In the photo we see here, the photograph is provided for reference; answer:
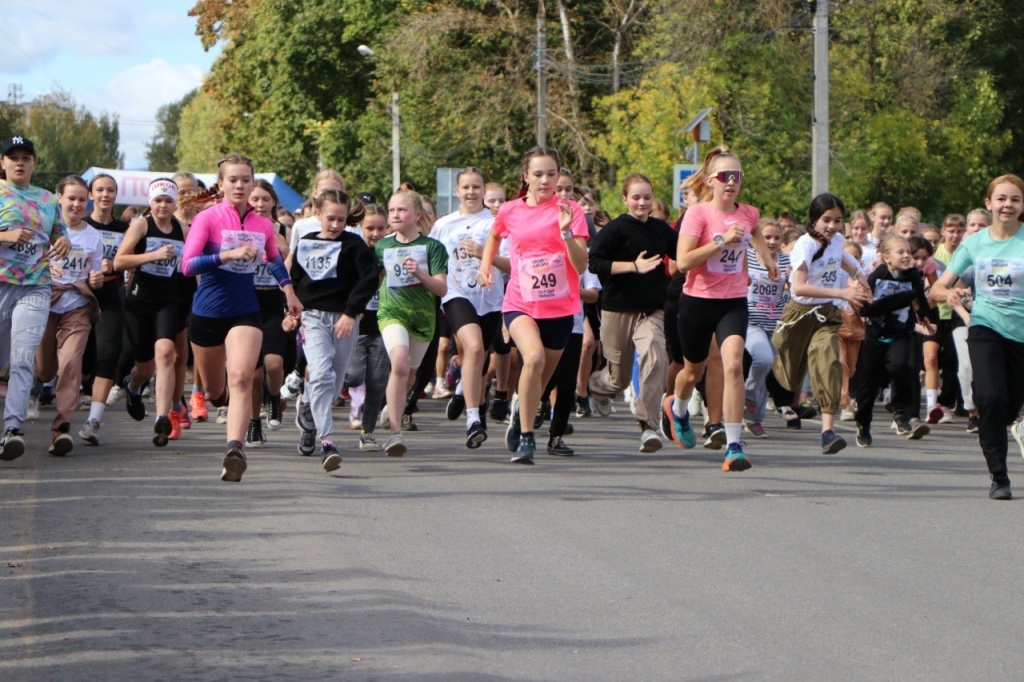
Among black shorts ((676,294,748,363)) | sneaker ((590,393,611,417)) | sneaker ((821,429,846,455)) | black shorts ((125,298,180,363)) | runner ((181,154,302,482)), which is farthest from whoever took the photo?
sneaker ((590,393,611,417))

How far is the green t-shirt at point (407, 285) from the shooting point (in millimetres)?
11461

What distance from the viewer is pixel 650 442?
11.9 metres

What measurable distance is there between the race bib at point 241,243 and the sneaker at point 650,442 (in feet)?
10.2

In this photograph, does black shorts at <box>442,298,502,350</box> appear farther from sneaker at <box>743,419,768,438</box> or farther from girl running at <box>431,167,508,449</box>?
sneaker at <box>743,419,768,438</box>

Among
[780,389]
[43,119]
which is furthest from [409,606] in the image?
[43,119]

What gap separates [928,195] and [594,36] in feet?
38.6

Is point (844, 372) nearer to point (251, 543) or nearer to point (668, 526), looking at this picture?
point (668, 526)

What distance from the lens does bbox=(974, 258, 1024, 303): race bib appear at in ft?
31.5

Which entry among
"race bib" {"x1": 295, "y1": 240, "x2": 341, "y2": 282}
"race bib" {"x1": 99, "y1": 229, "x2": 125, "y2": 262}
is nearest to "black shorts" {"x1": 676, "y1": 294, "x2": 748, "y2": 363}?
"race bib" {"x1": 295, "y1": 240, "x2": 341, "y2": 282}

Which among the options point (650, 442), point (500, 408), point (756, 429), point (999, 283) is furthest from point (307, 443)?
point (999, 283)

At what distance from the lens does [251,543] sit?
7664mm

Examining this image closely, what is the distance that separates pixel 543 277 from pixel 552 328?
37cm

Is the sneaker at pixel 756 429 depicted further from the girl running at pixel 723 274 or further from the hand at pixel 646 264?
the girl running at pixel 723 274

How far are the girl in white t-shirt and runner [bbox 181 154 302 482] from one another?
3.89 meters
